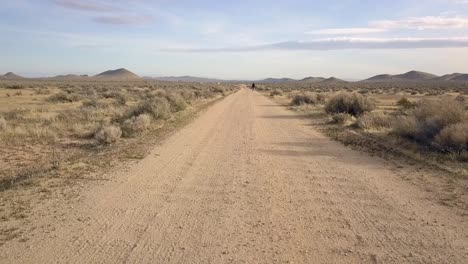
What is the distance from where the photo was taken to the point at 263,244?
6.52m

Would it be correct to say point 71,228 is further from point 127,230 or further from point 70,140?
point 70,140

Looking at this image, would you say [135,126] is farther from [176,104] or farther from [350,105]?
[350,105]

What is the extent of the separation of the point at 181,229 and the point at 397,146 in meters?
11.3

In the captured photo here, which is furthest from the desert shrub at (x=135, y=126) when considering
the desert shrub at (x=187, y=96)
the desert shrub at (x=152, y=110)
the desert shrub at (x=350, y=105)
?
the desert shrub at (x=187, y=96)

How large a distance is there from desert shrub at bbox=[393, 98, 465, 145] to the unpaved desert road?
5.44 m

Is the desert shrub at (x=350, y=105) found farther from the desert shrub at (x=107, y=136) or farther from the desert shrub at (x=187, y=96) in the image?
the desert shrub at (x=107, y=136)

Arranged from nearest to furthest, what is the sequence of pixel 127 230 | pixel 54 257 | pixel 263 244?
pixel 54 257
pixel 263 244
pixel 127 230

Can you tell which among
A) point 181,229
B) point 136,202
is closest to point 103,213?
point 136,202

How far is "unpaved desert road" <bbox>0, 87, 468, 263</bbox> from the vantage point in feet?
20.2

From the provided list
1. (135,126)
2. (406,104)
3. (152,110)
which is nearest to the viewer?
(135,126)

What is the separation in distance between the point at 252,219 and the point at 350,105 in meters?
25.7

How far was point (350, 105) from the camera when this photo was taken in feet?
105

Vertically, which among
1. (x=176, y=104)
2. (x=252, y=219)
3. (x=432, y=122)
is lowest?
(x=176, y=104)

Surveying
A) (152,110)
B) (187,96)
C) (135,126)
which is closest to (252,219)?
(135,126)
